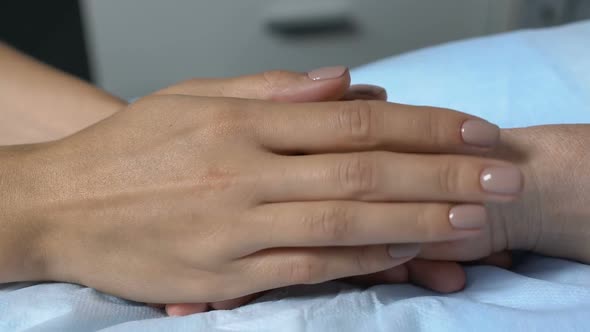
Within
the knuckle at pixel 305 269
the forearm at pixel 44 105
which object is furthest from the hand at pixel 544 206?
the forearm at pixel 44 105

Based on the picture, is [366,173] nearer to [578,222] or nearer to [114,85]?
[578,222]

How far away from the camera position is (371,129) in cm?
46

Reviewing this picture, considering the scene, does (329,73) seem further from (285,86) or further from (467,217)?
(467,217)

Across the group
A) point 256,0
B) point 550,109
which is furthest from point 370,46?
point 550,109

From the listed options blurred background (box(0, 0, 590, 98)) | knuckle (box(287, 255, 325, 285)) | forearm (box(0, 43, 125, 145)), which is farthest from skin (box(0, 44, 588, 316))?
blurred background (box(0, 0, 590, 98))

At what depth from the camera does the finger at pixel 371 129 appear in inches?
18.1

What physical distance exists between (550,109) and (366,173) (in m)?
0.32

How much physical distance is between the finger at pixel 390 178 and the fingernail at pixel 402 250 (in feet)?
0.13

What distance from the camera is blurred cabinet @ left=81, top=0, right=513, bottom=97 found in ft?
5.18

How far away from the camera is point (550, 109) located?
0.67 m

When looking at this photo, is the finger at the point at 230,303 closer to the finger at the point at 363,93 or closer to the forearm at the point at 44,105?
the finger at the point at 363,93

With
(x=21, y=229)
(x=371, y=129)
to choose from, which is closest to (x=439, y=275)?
(x=371, y=129)

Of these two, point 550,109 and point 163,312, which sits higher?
point 550,109

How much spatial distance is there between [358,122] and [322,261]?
0.11 meters
